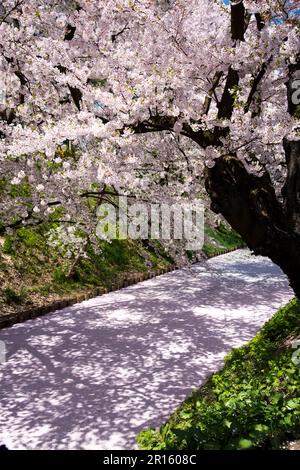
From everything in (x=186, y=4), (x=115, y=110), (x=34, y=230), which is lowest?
(x=34, y=230)

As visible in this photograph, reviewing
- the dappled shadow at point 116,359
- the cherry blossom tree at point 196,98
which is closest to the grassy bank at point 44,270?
the dappled shadow at point 116,359

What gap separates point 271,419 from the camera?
4.14m

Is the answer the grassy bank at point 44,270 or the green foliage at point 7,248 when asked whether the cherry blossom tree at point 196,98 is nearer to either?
the grassy bank at point 44,270

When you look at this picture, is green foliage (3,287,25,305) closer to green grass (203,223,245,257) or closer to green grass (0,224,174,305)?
green grass (0,224,174,305)

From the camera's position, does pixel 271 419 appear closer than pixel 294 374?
Yes

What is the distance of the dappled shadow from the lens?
546 cm

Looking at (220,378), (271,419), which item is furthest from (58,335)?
(271,419)

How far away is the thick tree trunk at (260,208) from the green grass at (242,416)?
5.16 ft

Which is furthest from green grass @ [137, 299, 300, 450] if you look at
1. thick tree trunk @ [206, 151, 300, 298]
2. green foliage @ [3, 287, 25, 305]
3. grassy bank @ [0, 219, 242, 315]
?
grassy bank @ [0, 219, 242, 315]

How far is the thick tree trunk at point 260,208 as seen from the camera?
6.34 m

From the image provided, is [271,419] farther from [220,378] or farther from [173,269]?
[173,269]

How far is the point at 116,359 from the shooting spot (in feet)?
25.6

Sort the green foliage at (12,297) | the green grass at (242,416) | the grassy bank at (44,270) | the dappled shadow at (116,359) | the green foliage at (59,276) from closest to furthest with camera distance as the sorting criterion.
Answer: the green grass at (242,416) → the dappled shadow at (116,359) → the green foliage at (12,297) → the grassy bank at (44,270) → the green foliage at (59,276)
